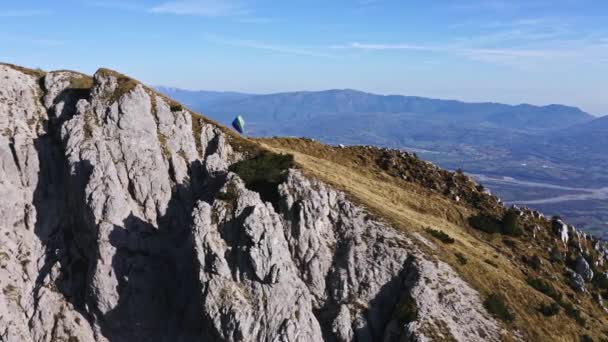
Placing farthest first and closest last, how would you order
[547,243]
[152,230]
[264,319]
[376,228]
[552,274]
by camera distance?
[547,243] < [552,274] < [152,230] < [376,228] < [264,319]

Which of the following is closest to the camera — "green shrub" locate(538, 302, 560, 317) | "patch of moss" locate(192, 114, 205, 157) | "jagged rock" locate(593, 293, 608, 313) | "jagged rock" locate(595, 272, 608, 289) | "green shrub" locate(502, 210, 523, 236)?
"green shrub" locate(538, 302, 560, 317)

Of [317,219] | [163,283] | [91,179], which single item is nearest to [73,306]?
[163,283]

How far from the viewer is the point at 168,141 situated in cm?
8319

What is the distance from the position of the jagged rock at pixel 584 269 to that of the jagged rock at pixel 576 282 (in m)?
2.96

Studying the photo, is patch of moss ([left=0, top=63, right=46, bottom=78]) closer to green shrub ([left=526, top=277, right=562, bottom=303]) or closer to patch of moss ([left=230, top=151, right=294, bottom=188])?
patch of moss ([left=230, top=151, right=294, bottom=188])

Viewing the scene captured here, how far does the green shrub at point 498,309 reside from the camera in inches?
2399

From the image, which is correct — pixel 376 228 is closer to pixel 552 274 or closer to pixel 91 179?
pixel 552 274

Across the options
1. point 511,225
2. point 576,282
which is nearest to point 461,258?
point 576,282

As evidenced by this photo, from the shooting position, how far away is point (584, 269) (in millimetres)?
84438

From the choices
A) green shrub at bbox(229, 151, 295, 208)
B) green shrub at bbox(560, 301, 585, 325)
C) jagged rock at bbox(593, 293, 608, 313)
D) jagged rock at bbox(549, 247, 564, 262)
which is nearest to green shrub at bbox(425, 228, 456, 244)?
green shrub at bbox(560, 301, 585, 325)

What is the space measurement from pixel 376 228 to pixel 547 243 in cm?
3923

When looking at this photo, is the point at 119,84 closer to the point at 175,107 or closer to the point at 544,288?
the point at 175,107

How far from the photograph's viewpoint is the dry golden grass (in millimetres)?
64312

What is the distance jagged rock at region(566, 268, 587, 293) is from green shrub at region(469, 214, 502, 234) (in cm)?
1319
